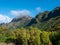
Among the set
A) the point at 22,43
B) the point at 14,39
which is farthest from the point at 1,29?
the point at 22,43

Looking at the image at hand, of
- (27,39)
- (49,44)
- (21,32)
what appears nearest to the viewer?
(49,44)

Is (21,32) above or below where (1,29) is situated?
below

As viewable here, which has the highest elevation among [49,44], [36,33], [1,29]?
[1,29]

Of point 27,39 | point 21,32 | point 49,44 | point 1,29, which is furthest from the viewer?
point 1,29

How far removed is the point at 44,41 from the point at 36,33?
11.3 ft

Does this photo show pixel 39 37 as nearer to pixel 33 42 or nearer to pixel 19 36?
pixel 33 42

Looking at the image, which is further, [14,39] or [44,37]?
[14,39]

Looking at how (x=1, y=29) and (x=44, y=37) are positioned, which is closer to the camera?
(x=44, y=37)

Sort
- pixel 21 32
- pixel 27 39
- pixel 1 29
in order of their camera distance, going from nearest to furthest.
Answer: pixel 27 39, pixel 21 32, pixel 1 29

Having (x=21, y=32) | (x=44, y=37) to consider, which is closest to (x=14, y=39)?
(x=21, y=32)

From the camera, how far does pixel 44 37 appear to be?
1539 inches

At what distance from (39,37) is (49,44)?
2.68 meters

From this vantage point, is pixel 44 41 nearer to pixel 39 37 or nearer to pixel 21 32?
pixel 39 37

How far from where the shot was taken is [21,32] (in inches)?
1756
